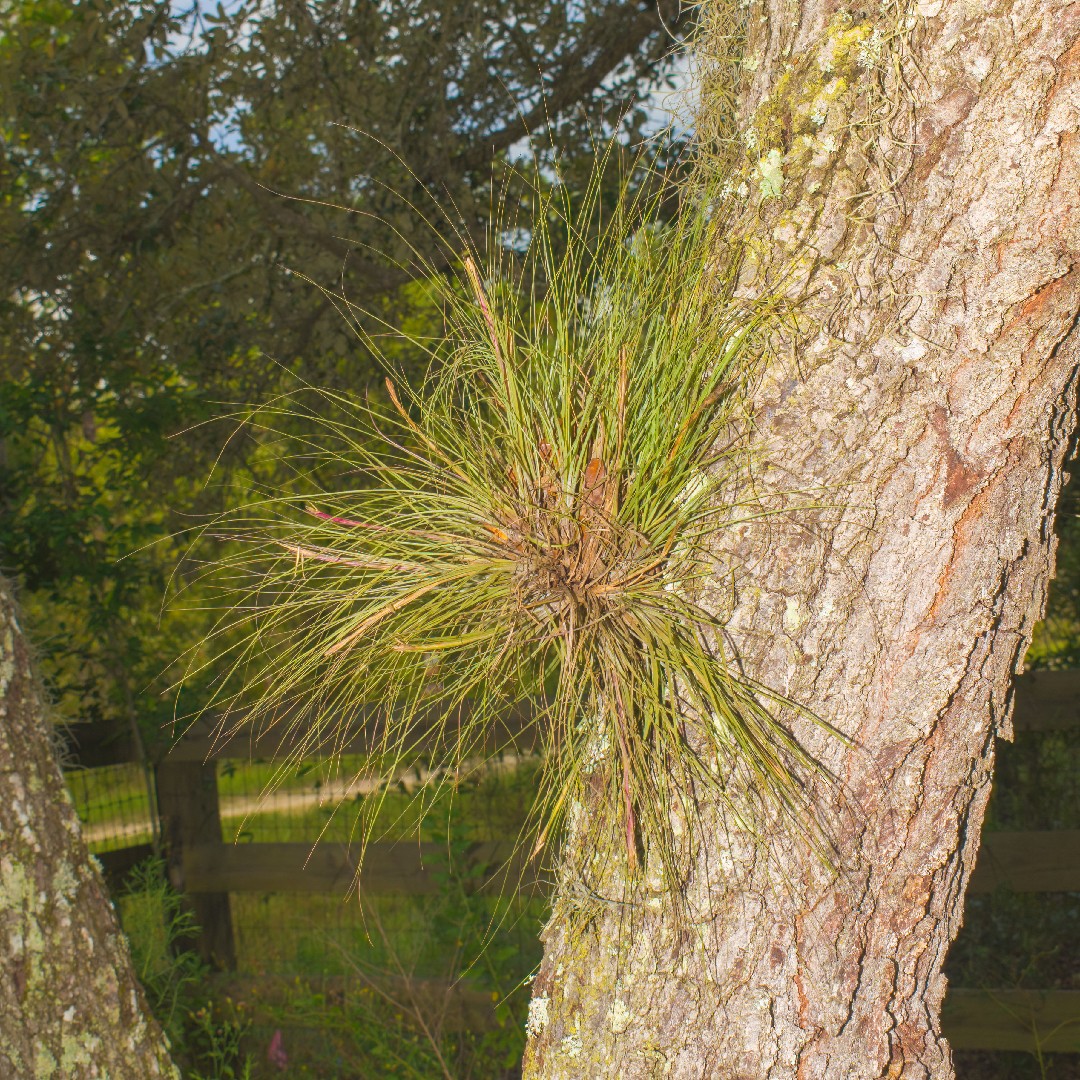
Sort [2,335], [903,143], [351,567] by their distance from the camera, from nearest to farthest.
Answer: [903,143]
[351,567]
[2,335]

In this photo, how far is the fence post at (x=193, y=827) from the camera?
140 inches

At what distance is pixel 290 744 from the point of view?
3.28 metres

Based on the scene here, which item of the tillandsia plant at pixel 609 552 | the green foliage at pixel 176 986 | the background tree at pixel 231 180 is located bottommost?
the green foliage at pixel 176 986

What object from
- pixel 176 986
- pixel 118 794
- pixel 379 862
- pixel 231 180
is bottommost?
pixel 176 986

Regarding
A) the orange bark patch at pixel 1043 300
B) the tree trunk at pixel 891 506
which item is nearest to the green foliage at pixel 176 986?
the tree trunk at pixel 891 506

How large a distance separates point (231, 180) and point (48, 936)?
223 cm

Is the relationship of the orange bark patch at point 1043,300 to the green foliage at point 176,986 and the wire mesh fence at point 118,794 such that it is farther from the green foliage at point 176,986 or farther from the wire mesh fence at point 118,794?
the wire mesh fence at point 118,794

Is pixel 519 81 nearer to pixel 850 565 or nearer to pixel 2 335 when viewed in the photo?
pixel 2 335

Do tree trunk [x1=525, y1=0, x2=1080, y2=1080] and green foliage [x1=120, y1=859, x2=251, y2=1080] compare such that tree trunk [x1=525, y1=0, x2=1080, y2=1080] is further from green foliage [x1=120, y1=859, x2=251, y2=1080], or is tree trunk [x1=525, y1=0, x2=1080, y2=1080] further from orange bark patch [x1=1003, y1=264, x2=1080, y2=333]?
green foliage [x1=120, y1=859, x2=251, y2=1080]

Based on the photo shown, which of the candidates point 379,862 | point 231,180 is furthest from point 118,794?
point 231,180

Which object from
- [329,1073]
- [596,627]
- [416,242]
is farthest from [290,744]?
[596,627]

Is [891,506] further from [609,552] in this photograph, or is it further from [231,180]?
[231,180]

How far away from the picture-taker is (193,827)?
3.58 m

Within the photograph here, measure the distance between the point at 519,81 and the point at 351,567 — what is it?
A: 2572 mm
